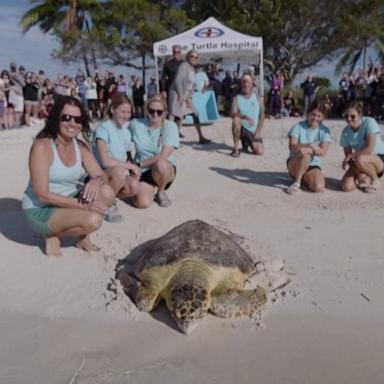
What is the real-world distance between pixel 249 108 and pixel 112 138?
3.21 metres

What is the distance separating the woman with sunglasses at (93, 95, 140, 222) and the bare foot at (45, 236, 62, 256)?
2.72 ft

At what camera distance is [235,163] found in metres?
6.90

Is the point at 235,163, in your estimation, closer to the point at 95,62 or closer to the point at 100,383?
the point at 100,383

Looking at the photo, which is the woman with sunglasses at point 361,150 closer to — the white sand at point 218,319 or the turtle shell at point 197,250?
the white sand at point 218,319

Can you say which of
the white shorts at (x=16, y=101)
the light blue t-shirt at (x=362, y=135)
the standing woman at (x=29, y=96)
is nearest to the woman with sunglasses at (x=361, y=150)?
the light blue t-shirt at (x=362, y=135)

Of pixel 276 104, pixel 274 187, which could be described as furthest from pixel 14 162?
pixel 276 104

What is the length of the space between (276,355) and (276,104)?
10608 millimetres

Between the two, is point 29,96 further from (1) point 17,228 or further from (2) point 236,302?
(2) point 236,302

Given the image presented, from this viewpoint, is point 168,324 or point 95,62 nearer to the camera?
point 168,324

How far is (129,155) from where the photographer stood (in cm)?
503

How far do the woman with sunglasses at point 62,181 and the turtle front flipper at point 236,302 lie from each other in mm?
1123

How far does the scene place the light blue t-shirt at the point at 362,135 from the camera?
514 centimetres

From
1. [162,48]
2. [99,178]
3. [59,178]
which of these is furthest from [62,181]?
[162,48]

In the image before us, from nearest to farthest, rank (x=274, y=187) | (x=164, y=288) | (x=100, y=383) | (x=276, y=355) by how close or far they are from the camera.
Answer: (x=100, y=383) → (x=276, y=355) → (x=164, y=288) → (x=274, y=187)
